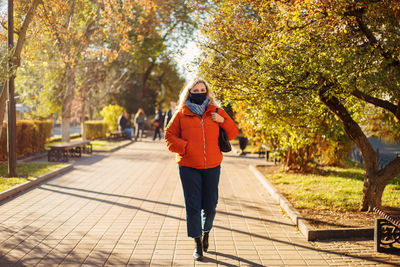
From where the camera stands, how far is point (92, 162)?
46.0 feet

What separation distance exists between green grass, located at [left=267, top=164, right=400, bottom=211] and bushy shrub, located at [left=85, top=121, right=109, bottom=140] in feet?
57.3

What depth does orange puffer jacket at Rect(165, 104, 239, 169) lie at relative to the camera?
4617 mm

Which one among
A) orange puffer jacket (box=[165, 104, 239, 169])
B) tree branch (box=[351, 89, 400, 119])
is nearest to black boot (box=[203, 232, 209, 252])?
orange puffer jacket (box=[165, 104, 239, 169])

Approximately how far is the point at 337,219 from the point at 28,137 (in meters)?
11.8

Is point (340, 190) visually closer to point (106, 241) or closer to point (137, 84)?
point (106, 241)

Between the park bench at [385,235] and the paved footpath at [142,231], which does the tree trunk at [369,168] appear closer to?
the paved footpath at [142,231]

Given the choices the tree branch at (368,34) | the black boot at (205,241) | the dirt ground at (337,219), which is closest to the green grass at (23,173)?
the black boot at (205,241)

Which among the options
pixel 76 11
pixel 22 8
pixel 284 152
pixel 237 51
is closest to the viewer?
pixel 237 51

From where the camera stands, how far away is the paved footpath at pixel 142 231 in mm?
4664

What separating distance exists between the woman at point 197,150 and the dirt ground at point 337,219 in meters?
1.96

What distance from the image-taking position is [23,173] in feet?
33.9

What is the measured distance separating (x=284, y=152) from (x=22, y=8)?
25.6ft

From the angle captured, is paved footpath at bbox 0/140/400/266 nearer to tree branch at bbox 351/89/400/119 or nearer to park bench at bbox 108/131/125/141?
tree branch at bbox 351/89/400/119

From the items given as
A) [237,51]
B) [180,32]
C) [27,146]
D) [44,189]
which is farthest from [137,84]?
[237,51]
